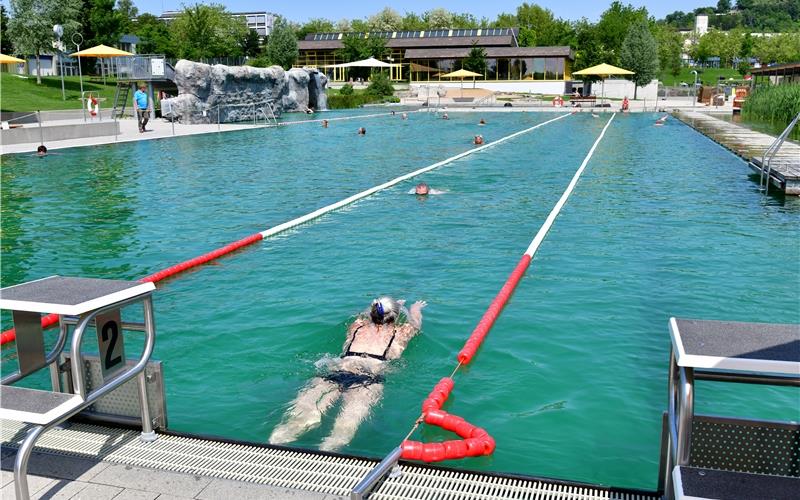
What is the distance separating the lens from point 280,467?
4.16 meters

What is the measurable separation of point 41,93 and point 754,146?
4142cm

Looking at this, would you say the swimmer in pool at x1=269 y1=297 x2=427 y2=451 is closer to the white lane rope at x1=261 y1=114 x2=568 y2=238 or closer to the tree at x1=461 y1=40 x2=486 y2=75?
the white lane rope at x1=261 y1=114 x2=568 y2=238

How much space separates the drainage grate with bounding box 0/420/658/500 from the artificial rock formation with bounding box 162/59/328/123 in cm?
2996

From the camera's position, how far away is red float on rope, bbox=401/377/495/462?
4.80m

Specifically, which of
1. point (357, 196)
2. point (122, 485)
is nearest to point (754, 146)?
point (357, 196)

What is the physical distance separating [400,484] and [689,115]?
41066 mm

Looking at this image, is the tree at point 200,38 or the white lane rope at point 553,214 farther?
the tree at point 200,38

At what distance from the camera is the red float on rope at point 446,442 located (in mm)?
4802

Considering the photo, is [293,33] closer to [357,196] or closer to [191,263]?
[357,196]

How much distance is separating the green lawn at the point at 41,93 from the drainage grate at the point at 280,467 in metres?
37.2

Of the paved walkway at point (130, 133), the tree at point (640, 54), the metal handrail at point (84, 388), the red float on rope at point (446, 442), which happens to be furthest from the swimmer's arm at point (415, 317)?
the tree at point (640, 54)

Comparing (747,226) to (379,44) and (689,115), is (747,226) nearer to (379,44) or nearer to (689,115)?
(689,115)

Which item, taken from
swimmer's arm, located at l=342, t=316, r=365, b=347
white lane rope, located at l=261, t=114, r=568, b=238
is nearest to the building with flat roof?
white lane rope, located at l=261, t=114, r=568, b=238

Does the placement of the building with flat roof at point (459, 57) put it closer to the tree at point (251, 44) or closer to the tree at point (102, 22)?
the tree at point (251, 44)
